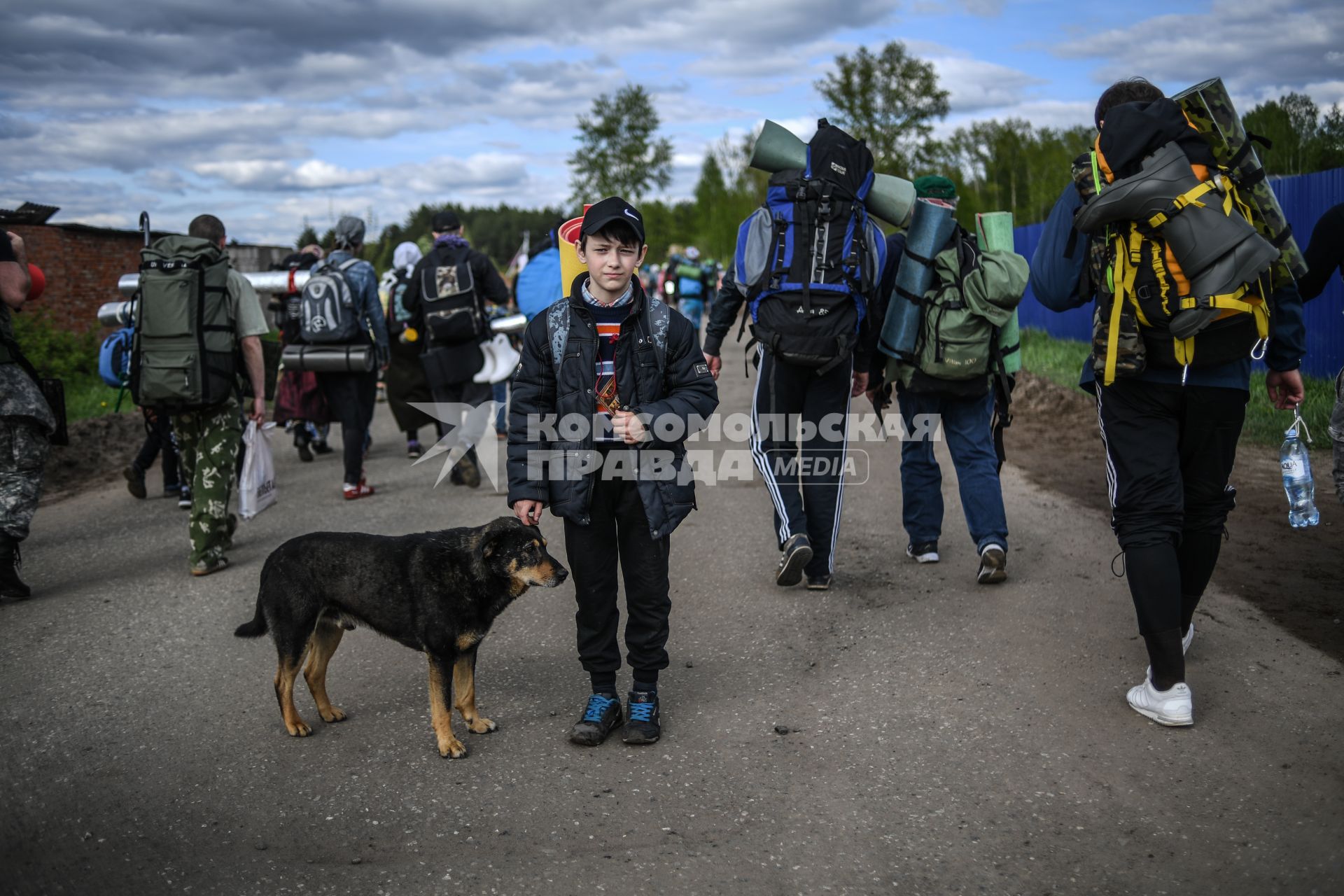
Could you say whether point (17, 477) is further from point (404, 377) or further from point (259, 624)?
point (404, 377)

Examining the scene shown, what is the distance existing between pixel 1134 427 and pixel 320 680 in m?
3.22

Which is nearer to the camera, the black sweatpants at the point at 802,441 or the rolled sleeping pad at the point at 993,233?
the black sweatpants at the point at 802,441

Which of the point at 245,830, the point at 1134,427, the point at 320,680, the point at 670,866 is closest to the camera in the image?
the point at 670,866

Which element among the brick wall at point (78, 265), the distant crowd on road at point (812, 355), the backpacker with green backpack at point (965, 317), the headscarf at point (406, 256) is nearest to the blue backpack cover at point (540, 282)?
the distant crowd on road at point (812, 355)

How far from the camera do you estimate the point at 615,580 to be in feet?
13.7

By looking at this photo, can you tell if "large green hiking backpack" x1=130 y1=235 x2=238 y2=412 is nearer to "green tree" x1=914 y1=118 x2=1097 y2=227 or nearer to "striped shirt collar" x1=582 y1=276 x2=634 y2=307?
"striped shirt collar" x1=582 y1=276 x2=634 y2=307

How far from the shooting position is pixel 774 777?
3801mm

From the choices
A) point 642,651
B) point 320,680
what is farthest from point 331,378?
point 642,651

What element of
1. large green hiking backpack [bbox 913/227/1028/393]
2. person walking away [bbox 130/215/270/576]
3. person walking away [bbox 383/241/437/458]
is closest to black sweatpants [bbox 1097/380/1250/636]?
large green hiking backpack [bbox 913/227/1028/393]

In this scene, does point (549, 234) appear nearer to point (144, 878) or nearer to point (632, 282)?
point (632, 282)

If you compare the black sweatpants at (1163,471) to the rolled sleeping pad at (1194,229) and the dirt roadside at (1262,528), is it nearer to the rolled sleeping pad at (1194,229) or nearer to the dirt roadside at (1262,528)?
the rolled sleeping pad at (1194,229)

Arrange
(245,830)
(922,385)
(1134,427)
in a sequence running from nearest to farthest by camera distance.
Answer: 1. (245,830)
2. (1134,427)
3. (922,385)

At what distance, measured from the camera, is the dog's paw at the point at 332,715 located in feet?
14.6

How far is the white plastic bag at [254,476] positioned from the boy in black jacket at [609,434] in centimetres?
326
